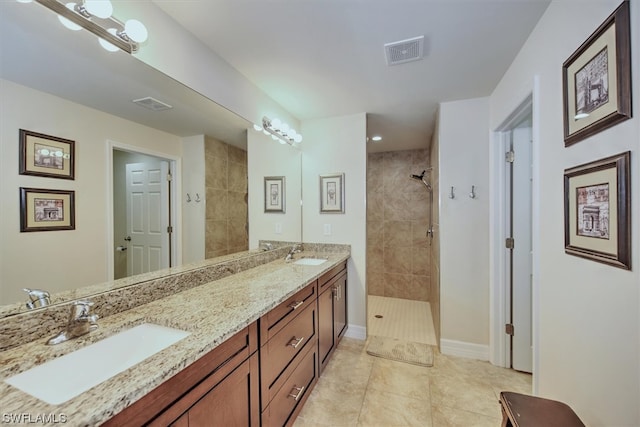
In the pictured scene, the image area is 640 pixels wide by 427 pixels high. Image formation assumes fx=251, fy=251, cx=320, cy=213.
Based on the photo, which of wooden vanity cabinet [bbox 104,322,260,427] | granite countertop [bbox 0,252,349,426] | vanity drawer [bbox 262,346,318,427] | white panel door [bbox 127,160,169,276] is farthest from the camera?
vanity drawer [bbox 262,346,318,427]

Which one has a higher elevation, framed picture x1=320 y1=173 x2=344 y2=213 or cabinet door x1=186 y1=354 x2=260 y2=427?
framed picture x1=320 y1=173 x2=344 y2=213

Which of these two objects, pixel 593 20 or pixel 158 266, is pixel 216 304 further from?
pixel 593 20

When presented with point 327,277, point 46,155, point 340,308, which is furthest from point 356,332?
point 46,155

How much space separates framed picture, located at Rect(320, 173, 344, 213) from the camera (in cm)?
273

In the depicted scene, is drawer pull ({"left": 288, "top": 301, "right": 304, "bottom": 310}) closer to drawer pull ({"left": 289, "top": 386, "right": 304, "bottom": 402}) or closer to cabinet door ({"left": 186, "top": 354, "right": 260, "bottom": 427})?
cabinet door ({"left": 186, "top": 354, "right": 260, "bottom": 427})

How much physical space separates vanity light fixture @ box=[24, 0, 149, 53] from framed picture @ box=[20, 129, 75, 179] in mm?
469

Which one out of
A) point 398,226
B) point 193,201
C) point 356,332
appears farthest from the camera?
point 398,226

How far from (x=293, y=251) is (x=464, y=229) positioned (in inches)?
65.2

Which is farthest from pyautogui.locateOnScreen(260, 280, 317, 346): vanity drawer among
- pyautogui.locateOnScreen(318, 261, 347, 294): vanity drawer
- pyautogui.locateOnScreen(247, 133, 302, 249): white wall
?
pyautogui.locateOnScreen(247, 133, 302, 249): white wall

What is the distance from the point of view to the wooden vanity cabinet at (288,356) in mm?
1234

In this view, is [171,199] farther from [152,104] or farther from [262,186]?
[262,186]

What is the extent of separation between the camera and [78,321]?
0.92m

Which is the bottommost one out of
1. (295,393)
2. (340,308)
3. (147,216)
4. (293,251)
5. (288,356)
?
(295,393)

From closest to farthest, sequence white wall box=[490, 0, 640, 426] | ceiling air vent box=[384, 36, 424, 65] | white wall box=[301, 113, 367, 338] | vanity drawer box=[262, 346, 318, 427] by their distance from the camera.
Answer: white wall box=[490, 0, 640, 426] < vanity drawer box=[262, 346, 318, 427] < ceiling air vent box=[384, 36, 424, 65] < white wall box=[301, 113, 367, 338]
